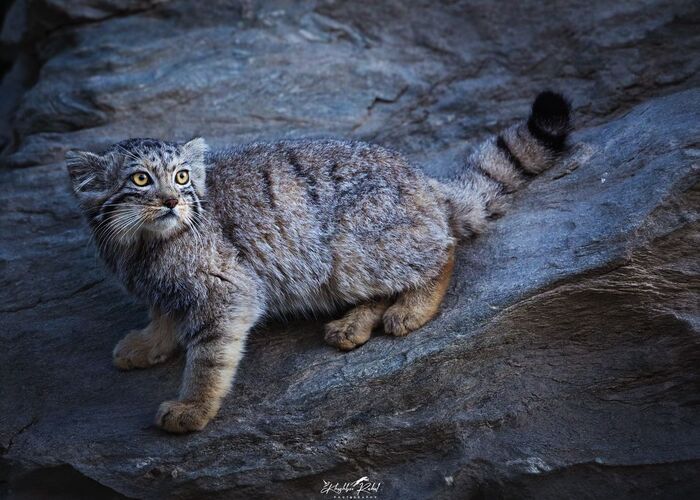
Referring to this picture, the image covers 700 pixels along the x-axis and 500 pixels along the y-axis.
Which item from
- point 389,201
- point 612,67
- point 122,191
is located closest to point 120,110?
point 122,191

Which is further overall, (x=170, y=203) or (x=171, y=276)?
(x=171, y=276)

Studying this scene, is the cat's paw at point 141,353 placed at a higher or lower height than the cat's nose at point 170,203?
lower

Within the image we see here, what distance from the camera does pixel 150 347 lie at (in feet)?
18.7

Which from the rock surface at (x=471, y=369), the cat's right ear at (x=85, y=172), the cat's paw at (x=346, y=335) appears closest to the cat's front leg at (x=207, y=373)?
the rock surface at (x=471, y=369)

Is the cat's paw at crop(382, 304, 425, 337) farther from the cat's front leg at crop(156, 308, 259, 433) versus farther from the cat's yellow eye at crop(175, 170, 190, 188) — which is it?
the cat's yellow eye at crop(175, 170, 190, 188)

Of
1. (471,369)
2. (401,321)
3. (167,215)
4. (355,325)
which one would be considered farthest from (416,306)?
(167,215)

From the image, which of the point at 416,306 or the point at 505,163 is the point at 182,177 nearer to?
the point at 416,306

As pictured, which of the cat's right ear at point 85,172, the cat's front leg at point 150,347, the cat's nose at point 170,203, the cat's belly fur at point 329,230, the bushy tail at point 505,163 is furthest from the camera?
the bushy tail at point 505,163

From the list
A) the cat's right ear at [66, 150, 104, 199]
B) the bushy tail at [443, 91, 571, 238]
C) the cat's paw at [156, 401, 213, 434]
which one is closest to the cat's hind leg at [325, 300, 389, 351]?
the bushy tail at [443, 91, 571, 238]

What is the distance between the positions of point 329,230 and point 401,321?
799 millimetres

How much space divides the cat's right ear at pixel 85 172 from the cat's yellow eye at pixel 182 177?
0.50 metres

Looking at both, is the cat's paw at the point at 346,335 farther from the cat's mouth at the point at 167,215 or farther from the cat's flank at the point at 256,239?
the cat's mouth at the point at 167,215

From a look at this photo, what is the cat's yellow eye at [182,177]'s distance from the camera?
17.7 feet

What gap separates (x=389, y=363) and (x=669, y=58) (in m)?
4.12
